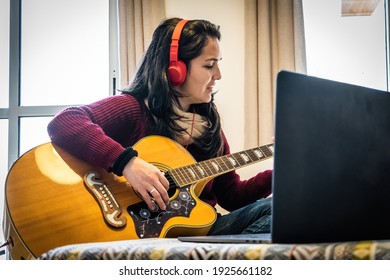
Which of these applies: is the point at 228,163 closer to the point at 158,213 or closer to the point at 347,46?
the point at 158,213

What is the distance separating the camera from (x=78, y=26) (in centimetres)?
213

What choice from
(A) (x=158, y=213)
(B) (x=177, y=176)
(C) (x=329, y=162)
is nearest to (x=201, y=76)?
(B) (x=177, y=176)

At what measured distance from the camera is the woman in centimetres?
118

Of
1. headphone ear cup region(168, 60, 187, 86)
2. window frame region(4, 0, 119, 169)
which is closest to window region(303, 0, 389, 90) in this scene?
headphone ear cup region(168, 60, 187, 86)

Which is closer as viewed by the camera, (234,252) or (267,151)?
(234,252)

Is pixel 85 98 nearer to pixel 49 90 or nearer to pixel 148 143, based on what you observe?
pixel 49 90

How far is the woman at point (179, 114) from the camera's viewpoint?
3.88ft

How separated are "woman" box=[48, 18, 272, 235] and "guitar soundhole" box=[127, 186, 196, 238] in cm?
11

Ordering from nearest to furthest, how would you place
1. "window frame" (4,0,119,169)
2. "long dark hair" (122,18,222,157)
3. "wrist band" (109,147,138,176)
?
"wrist band" (109,147,138,176)
"long dark hair" (122,18,222,157)
"window frame" (4,0,119,169)

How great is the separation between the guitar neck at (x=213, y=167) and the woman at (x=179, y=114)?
122mm

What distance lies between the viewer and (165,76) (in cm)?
141

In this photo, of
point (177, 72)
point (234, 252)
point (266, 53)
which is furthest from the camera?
point (266, 53)

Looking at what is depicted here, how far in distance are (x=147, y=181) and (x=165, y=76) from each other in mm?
464

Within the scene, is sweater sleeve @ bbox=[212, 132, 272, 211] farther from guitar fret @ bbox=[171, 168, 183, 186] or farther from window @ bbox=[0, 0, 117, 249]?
window @ bbox=[0, 0, 117, 249]
